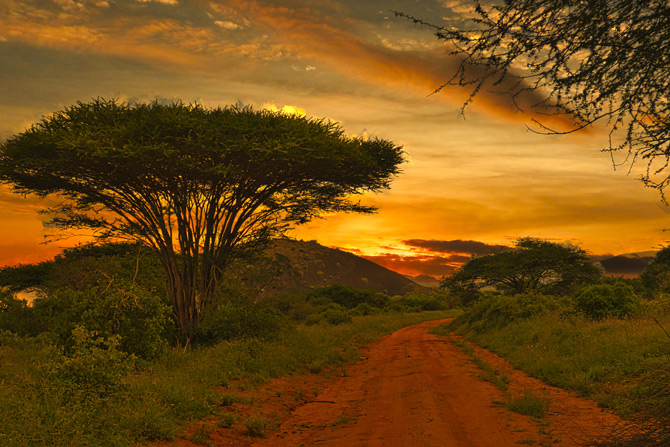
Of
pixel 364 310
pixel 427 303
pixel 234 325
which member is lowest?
pixel 427 303

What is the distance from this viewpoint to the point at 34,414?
7.51 m

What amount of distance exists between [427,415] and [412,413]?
13.8 inches

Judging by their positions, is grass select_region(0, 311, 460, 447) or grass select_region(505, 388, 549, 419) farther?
grass select_region(505, 388, 549, 419)

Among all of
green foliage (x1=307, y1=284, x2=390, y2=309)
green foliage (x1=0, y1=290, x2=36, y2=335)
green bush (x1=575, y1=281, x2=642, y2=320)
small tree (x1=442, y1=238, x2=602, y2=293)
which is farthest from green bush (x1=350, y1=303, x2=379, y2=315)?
green bush (x1=575, y1=281, x2=642, y2=320)

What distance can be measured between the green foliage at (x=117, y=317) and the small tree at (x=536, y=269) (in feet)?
132

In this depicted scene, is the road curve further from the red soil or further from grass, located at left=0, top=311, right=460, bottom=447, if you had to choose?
grass, located at left=0, top=311, right=460, bottom=447

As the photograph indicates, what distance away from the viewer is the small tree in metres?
48.7

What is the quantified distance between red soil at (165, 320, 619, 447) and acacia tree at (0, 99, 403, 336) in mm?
7827

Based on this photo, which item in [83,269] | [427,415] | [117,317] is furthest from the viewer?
[83,269]

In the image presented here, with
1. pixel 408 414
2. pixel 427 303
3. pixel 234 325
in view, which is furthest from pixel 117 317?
pixel 427 303

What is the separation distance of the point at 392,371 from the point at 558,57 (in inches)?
458

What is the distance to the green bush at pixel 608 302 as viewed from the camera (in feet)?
63.4

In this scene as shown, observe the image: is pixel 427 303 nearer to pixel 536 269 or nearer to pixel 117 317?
pixel 536 269

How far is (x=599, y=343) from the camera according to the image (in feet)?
47.7
